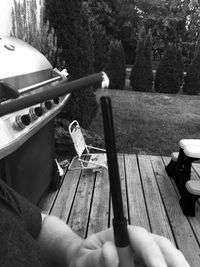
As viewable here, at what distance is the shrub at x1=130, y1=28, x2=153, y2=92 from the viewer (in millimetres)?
8055

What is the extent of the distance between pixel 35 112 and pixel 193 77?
23.3 ft

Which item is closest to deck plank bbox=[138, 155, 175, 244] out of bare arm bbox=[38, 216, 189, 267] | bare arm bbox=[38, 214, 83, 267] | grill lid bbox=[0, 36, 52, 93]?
grill lid bbox=[0, 36, 52, 93]

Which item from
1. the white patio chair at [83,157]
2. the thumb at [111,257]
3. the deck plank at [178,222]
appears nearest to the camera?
the thumb at [111,257]

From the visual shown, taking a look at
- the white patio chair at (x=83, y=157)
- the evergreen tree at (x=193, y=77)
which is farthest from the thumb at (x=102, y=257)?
the evergreen tree at (x=193, y=77)

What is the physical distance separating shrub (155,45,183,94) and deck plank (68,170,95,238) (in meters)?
5.47

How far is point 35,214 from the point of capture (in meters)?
1.05

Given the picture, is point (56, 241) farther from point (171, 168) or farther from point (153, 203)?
point (171, 168)

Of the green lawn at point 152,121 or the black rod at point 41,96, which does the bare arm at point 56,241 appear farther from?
the green lawn at point 152,121

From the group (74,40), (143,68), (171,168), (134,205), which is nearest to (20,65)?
(134,205)

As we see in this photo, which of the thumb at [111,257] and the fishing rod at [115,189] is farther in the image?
the thumb at [111,257]

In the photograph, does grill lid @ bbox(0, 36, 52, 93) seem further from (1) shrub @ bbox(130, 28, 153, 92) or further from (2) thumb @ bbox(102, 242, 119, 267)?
(1) shrub @ bbox(130, 28, 153, 92)

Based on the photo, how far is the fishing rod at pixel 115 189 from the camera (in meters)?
0.31

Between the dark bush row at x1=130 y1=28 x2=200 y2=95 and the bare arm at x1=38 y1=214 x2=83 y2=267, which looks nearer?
the bare arm at x1=38 y1=214 x2=83 y2=267

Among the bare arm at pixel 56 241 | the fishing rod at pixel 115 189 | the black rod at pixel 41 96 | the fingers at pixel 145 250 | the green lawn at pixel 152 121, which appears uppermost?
the black rod at pixel 41 96
